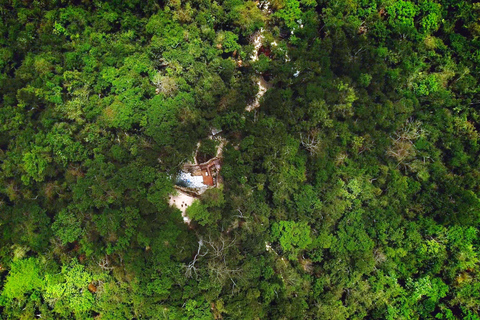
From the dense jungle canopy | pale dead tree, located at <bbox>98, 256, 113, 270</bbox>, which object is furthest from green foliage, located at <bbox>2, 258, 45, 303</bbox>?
pale dead tree, located at <bbox>98, 256, 113, 270</bbox>

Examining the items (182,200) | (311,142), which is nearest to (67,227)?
Answer: (182,200)

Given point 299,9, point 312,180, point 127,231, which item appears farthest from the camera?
point 299,9

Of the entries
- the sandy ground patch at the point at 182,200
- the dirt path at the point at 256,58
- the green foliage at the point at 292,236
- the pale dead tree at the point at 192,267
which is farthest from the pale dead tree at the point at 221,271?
the dirt path at the point at 256,58

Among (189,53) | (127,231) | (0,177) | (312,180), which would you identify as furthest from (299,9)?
(0,177)

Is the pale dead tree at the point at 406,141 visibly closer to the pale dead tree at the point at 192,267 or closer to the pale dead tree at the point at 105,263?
the pale dead tree at the point at 192,267

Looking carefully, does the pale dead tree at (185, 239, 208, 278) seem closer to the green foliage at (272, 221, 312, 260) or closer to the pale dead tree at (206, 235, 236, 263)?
the pale dead tree at (206, 235, 236, 263)

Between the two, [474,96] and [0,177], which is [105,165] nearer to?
[0,177]

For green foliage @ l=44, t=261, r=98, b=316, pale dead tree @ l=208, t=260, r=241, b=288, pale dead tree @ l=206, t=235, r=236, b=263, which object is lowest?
green foliage @ l=44, t=261, r=98, b=316
